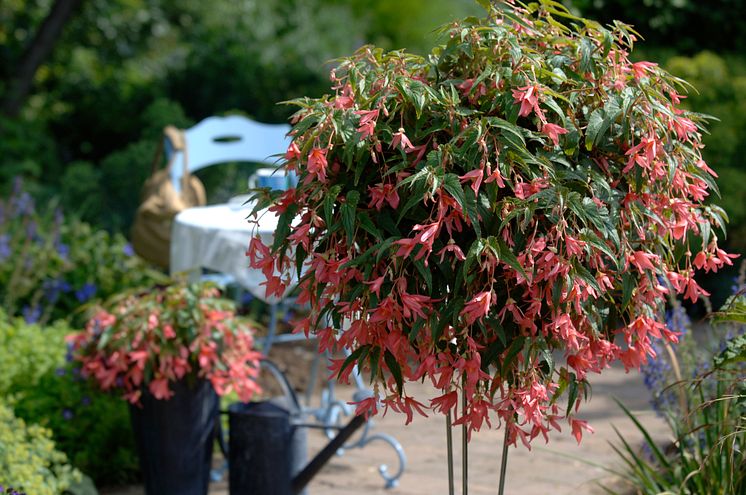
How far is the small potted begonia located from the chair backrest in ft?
4.81

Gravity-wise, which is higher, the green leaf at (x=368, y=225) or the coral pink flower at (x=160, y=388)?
the green leaf at (x=368, y=225)

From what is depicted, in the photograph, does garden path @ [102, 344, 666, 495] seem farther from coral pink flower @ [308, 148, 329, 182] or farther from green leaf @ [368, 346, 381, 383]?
coral pink flower @ [308, 148, 329, 182]

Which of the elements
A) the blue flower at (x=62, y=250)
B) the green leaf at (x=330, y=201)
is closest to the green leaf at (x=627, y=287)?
the green leaf at (x=330, y=201)

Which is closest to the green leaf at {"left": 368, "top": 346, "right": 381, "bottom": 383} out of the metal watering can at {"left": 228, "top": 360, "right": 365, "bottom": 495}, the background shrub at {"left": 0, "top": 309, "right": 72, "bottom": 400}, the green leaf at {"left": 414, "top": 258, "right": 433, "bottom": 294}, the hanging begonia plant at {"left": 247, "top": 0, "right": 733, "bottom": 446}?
the hanging begonia plant at {"left": 247, "top": 0, "right": 733, "bottom": 446}

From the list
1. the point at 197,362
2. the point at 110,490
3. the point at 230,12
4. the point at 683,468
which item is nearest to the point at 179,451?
the point at 197,362

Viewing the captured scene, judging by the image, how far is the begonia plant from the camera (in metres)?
3.20

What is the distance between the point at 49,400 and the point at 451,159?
93.6 inches

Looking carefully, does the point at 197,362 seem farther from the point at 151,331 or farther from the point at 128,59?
the point at 128,59

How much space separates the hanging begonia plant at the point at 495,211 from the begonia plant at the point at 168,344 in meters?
1.25

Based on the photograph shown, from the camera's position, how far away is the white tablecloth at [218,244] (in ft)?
11.4

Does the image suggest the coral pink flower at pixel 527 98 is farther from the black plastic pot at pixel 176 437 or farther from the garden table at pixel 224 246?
the black plastic pot at pixel 176 437

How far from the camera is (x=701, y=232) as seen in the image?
2.04 meters

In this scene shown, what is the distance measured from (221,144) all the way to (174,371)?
1879mm

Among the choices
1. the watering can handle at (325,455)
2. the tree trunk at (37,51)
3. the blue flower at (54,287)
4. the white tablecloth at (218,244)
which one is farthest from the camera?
the tree trunk at (37,51)
